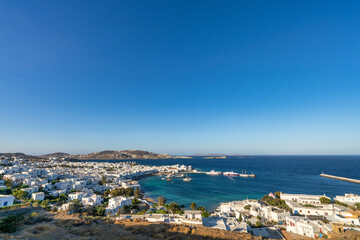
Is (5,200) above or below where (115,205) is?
above

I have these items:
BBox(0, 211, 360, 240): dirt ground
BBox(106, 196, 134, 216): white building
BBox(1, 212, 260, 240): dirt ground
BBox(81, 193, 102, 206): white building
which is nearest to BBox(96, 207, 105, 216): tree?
BBox(106, 196, 134, 216): white building

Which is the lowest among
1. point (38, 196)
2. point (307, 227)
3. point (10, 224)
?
point (307, 227)

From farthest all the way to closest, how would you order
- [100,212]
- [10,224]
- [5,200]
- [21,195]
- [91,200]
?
[91,200] < [21,195] < [100,212] < [5,200] < [10,224]

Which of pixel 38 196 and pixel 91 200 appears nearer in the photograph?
pixel 38 196

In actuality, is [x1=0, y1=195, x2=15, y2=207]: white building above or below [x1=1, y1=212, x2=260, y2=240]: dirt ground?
below

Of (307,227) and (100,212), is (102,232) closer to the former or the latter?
(100,212)

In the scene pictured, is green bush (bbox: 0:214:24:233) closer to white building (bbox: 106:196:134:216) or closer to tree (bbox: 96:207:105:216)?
tree (bbox: 96:207:105:216)

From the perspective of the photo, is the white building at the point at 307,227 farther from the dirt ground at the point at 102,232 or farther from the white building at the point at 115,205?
the white building at the point at 115,205

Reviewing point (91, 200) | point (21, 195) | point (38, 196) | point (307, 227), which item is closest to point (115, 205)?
point (91, 200)

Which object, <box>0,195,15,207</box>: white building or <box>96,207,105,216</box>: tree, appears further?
<box>96,207,105,216</box>: tree

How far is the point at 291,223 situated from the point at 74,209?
30.3m

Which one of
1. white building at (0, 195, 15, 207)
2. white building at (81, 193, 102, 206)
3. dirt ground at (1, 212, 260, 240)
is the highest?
dirt ground at (1, 212, 260, 240)

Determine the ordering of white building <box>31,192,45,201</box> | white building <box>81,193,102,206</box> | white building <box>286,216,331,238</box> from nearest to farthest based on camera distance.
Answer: white building <box>286,216,331,238</box> < white building <box>31,192,45,201</box> < white building <box>81,193,102,206</box>

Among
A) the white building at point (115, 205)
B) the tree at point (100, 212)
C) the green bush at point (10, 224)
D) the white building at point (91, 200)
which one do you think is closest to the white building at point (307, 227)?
the white building at point (115, 205)
